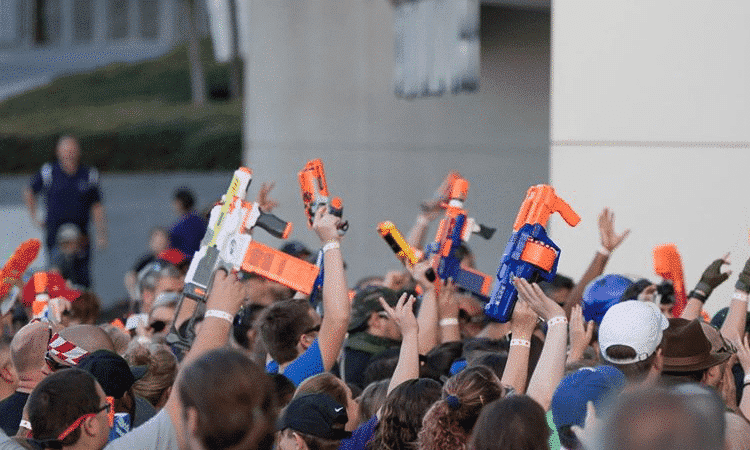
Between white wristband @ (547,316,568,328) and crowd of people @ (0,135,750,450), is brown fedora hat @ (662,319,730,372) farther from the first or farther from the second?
white wristband @ (547,316,568,328)

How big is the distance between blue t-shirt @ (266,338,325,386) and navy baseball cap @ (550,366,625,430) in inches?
54.0

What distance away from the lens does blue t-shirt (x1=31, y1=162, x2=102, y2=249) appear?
13430 mm

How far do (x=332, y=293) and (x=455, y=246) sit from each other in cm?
189

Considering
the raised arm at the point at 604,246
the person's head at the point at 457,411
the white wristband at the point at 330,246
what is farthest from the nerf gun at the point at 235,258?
the raised arm at the point at 604,246

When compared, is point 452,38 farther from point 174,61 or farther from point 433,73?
point 174,61

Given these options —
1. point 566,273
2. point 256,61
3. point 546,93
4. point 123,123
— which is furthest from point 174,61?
point 566,273

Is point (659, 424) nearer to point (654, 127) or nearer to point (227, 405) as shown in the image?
point (227, 405)

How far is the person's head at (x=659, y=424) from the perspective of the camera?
2.10 meters

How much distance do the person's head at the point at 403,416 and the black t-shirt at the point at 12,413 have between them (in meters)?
1.39

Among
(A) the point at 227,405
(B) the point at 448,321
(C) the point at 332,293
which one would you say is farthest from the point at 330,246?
(A) the point at 227,405

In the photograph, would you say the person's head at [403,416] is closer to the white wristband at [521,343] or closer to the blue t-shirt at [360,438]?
the blue t-shirt at [360,438]

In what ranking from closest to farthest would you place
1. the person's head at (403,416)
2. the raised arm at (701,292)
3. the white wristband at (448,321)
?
the person's head at (403,416), the raised arm at (701,292), the white wristband at (448,321)

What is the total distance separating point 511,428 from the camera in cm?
306

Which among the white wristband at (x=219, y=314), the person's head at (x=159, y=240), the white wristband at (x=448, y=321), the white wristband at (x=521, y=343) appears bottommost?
the person's head at (x=159, y=240)
